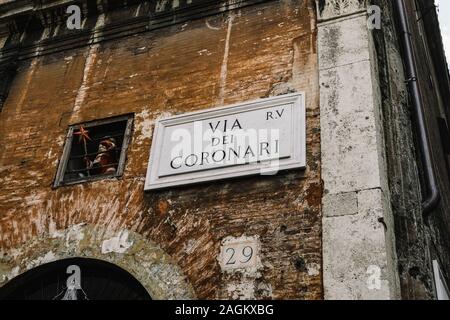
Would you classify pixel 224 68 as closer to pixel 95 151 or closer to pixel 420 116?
pixel 95 151

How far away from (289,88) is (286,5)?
1.45 metres

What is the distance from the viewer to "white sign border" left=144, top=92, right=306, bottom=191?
6.14m

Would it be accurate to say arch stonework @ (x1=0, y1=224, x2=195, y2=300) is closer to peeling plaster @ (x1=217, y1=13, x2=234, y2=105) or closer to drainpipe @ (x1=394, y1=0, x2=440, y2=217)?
peeling plaster @ (x1=217, y1=13, x2=234, y2=105)

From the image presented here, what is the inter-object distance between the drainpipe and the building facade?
25 millimetres

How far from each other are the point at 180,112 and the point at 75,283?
90.2 inches

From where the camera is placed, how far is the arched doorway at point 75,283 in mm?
6184

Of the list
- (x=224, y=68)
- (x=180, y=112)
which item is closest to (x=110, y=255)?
(x=180, y=112)

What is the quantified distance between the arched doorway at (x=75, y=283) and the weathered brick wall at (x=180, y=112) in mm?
261

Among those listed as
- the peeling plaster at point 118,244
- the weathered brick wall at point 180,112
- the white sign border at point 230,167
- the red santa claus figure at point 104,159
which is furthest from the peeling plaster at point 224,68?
the peeling plaster at point 118,244

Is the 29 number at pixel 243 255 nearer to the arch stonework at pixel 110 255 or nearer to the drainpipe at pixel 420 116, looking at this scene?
the arch stonework at pixel 110 255

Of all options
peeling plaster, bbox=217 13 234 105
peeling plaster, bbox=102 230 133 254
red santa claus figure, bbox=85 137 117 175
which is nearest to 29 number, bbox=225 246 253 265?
peeling plaster, bbox=102 230 133 254

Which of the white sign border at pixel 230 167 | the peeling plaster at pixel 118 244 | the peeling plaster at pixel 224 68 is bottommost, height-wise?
the peeling plaster at pixel 118 244
